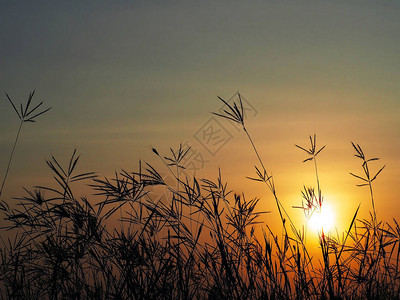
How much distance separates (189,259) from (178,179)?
0.62 meters

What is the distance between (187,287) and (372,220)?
207cm

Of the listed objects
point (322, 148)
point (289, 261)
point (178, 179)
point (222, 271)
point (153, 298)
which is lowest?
point (153, 298)

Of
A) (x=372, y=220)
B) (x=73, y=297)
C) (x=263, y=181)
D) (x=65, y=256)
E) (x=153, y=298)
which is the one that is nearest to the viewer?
(x=153, y=298)

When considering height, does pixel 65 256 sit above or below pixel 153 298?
above

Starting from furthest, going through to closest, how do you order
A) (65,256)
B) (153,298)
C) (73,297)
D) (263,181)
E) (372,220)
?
(372,220)
(263,181)
(65,256)
(73,297)
(153,298)

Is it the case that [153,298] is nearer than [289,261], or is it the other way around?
[153,298]

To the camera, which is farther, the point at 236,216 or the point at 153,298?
the point at 236,216

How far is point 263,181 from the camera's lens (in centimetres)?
427

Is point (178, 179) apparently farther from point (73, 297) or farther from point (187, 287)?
point (73, 297)

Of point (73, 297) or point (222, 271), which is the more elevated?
point (222, 271)

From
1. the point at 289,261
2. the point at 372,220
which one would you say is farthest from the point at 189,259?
the point at 372,220

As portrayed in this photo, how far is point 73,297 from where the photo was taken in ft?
11.5

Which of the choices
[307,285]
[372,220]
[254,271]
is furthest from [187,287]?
[372,220]

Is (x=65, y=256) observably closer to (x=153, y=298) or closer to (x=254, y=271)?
(x=153, y=298)
